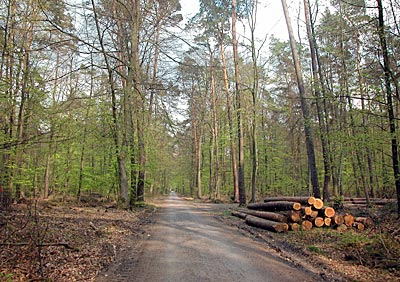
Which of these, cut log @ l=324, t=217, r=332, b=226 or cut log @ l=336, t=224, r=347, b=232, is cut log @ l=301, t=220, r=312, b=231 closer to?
cut log @ l=324, t=217, r=332, b=226

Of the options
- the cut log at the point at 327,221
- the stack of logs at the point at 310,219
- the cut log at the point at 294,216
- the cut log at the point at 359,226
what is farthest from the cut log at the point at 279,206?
the cut log at the point at 359,226

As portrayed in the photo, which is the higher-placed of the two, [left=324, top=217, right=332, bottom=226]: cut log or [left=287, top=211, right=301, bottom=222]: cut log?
[left=287, top=211, right=301, bottom=222]: cut log

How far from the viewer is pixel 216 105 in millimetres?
28453

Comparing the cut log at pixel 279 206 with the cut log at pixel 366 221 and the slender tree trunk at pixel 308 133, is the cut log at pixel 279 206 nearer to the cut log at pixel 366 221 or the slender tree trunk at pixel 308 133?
the cut log at pixel 366 221

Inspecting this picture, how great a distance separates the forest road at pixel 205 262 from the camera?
16.8 feet

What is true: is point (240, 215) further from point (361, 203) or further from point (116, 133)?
point (361, 203)

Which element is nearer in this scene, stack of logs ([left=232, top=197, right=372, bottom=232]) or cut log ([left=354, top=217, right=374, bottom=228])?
stack of logs ([left=232, top=197, right=372, bottom=232])

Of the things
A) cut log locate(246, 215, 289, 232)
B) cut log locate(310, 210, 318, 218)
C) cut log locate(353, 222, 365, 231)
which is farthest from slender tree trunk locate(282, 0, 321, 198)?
cut log locate(246, 215, 289, 232)

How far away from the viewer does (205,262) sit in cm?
596

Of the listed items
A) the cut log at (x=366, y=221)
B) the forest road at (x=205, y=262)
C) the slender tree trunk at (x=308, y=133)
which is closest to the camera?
the forest road at (x=205, y=262)

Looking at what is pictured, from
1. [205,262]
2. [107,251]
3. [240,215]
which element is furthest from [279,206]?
[107,251]

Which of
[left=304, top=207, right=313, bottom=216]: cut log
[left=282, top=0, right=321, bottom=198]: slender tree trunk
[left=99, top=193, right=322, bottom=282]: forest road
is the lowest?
[left=99, top=193, right=322, bottom=282]: forest road

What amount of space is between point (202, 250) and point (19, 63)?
26.1 ft

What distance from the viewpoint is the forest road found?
5.11 m
